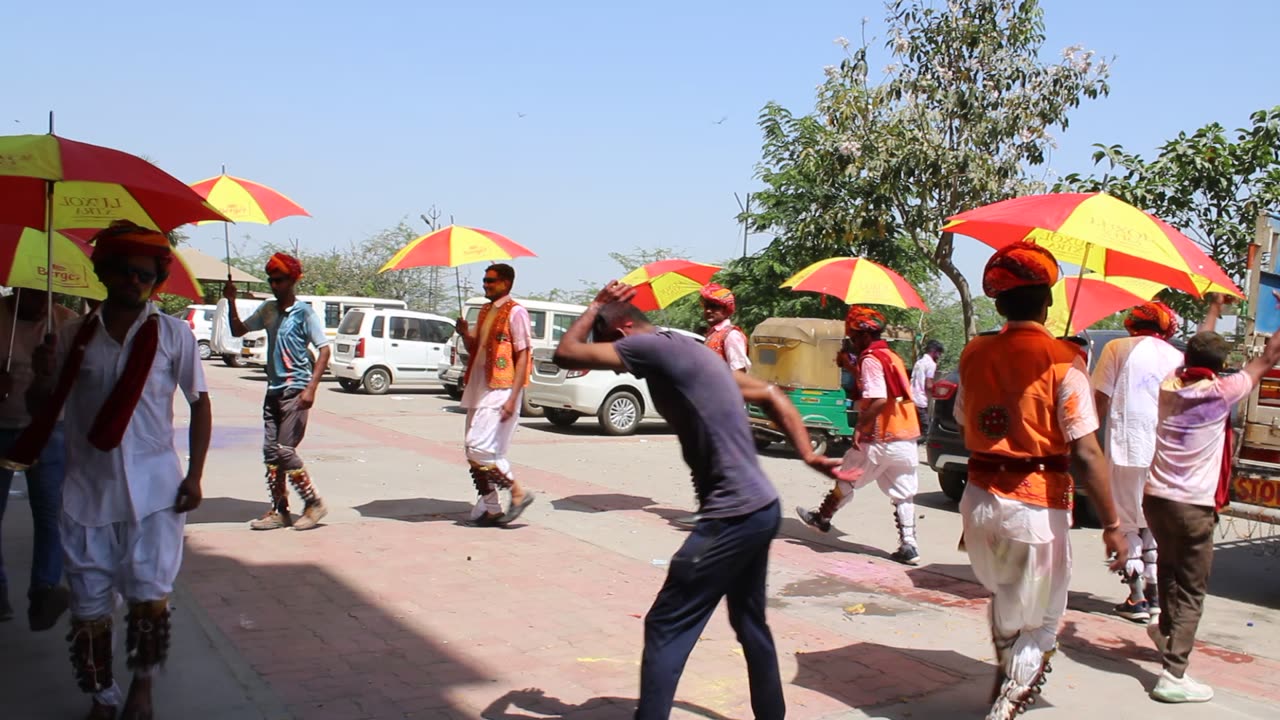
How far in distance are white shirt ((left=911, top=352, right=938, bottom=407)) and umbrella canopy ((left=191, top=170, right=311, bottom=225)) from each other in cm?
1049

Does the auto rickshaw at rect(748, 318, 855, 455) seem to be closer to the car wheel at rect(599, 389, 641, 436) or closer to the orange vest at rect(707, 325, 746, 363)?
the car wheel at rect(599, 389, 641, 436)

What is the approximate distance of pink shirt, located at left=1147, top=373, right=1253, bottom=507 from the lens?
509 cm

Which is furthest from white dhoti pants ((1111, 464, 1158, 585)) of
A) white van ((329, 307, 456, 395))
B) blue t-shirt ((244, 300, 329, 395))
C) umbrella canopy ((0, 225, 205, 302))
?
white van ((329, 307, 456, 395))

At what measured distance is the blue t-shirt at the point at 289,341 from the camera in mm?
7398

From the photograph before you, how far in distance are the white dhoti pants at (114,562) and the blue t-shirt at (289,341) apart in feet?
11.6

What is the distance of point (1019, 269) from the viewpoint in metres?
4.23

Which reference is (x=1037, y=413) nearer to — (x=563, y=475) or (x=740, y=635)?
(x=740, y=635)

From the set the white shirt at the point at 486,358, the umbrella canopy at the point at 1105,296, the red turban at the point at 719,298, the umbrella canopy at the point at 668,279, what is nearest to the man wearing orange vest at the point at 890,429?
the red turban at the point at 719,298

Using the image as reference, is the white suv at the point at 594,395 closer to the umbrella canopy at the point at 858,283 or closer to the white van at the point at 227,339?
the umbrella canopy at the point at 858,283

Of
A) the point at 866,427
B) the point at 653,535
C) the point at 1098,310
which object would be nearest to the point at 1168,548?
the point at 1098,310

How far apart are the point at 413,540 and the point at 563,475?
4.12 meters

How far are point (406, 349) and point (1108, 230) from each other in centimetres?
1942

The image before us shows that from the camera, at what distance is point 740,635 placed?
3877 mm

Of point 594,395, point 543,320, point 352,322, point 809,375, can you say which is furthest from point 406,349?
point 809,375
